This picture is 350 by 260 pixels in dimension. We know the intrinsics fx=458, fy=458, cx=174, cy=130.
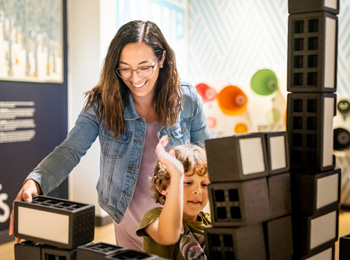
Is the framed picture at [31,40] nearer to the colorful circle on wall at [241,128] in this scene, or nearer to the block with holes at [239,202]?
the colorful circle on wall at [241,128]

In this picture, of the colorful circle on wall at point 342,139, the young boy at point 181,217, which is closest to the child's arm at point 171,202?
the young boy at point 181,217

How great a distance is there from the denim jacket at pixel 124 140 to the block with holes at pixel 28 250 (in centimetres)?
56

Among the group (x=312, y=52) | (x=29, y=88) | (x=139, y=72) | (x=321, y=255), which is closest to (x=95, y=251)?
(x=321, y=255)

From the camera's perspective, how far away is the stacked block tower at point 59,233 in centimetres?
92

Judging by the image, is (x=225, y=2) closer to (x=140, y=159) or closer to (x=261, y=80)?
(x=261, y=80)

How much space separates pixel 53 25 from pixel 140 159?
2.88 m

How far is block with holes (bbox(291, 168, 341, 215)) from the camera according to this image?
103 centimetres

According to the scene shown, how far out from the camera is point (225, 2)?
5477mm

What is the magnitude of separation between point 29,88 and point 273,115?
2583mm

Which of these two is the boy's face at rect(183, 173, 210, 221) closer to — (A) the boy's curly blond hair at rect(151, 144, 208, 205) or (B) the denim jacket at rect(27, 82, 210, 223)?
(A) the boy's curly blond hair at rect(151, 144, 208, 205)

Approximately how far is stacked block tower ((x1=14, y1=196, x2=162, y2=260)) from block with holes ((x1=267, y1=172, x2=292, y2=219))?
0.28 meters

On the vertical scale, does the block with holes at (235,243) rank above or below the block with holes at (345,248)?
above

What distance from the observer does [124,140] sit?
1.70 metres

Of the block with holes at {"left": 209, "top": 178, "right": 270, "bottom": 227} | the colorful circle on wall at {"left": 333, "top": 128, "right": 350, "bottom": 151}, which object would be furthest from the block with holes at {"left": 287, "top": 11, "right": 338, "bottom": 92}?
the colorful circle on wall at {"left": 333, "top": 128, "right": 350, "bottom": 151}
